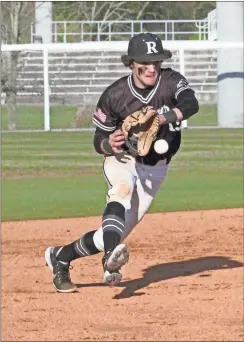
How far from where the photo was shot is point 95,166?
1927 cm

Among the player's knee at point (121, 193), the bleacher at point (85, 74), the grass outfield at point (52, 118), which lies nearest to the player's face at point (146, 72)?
the player's knee at point (121, 193)

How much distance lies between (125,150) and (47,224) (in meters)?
4.61

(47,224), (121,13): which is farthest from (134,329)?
(121,13)

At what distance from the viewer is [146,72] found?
6.96m

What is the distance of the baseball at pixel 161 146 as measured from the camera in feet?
22.2

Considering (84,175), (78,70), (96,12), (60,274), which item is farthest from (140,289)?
(96,12)

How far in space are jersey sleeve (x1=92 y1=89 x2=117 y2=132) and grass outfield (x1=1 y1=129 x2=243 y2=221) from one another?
536cm

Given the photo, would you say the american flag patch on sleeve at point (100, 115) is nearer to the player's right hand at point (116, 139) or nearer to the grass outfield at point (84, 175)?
the player's right hand at point (116, 139)

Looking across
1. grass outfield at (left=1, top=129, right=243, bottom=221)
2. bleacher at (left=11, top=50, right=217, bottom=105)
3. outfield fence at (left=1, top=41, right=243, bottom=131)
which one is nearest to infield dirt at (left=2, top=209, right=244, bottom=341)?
grass outfield at (left=1, top=129, right=243, bottom=221)

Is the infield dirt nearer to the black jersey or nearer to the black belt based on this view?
the black belt

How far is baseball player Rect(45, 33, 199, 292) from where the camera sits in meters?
6.77

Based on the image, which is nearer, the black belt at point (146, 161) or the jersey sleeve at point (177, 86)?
the jersey sleeve at point (177, 86)

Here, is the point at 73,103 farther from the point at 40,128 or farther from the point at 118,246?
the point at 118,246

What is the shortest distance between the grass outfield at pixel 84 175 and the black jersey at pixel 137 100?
17.7ft
